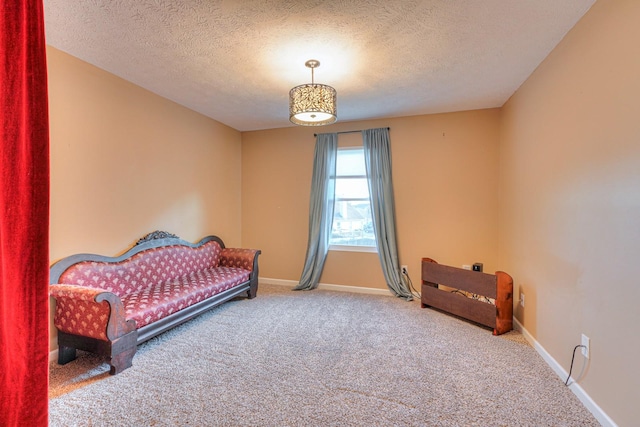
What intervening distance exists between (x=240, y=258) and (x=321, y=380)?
7.71 ft

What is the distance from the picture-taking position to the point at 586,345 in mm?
1870

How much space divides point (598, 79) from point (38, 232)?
2.88 meters

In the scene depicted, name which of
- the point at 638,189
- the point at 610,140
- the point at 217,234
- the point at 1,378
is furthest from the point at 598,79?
the point at 217,234

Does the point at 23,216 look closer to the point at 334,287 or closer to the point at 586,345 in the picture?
the point at 586,345

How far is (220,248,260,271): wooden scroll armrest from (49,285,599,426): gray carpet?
38.4 inches

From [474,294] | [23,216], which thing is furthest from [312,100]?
[474,294]

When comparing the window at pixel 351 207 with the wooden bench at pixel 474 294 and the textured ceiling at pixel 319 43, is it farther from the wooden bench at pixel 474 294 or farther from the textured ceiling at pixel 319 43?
the textured ceiling at pixel 319 43

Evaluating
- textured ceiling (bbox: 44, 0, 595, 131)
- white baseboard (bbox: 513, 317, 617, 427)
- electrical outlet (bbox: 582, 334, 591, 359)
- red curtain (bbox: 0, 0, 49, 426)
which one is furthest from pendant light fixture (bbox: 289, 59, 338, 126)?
white baseboard (bbox: 513, 317, 617, 427)

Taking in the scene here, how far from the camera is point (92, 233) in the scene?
2654 mm

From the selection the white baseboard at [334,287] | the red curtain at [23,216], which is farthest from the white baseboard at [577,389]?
the red curtain at [23,216]

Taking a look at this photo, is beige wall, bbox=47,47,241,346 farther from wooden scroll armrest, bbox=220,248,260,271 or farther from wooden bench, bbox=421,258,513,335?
wooden bench, bbox=421,258,513,335

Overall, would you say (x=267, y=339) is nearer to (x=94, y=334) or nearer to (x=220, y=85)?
(x=94, y=334)

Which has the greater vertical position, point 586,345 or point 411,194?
point 411,194

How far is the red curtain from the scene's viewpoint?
795 millimetres
